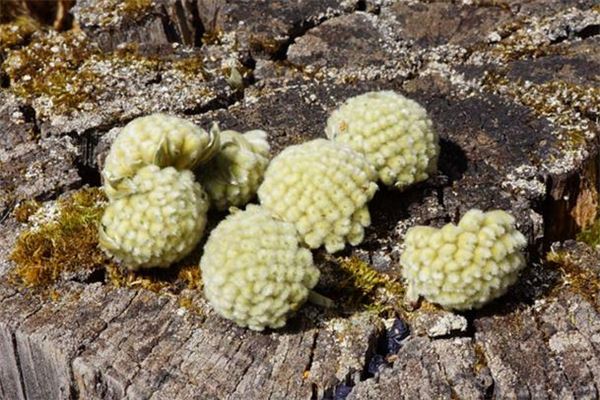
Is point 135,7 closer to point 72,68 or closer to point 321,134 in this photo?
point 72,68

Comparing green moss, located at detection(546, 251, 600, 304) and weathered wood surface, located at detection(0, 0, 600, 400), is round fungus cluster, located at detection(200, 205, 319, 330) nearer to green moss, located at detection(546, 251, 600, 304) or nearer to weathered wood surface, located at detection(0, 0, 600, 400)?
weathered wood surface, located at detection(0, 0, 600, 400)

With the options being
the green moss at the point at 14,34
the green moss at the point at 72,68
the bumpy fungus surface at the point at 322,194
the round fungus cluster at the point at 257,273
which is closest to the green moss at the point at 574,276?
the bumpy fungus surface at the point at 322,194

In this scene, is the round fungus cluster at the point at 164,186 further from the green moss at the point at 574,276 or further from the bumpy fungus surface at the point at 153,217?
the green moss at the point at 574,276

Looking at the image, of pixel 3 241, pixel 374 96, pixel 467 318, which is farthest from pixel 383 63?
pixel 3 241

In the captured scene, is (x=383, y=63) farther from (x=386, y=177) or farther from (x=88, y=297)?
(x=88, y=297)

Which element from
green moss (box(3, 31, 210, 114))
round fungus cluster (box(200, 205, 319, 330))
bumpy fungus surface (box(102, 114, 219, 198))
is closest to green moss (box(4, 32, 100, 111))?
green moss (box(3, 31, 210, 114))
